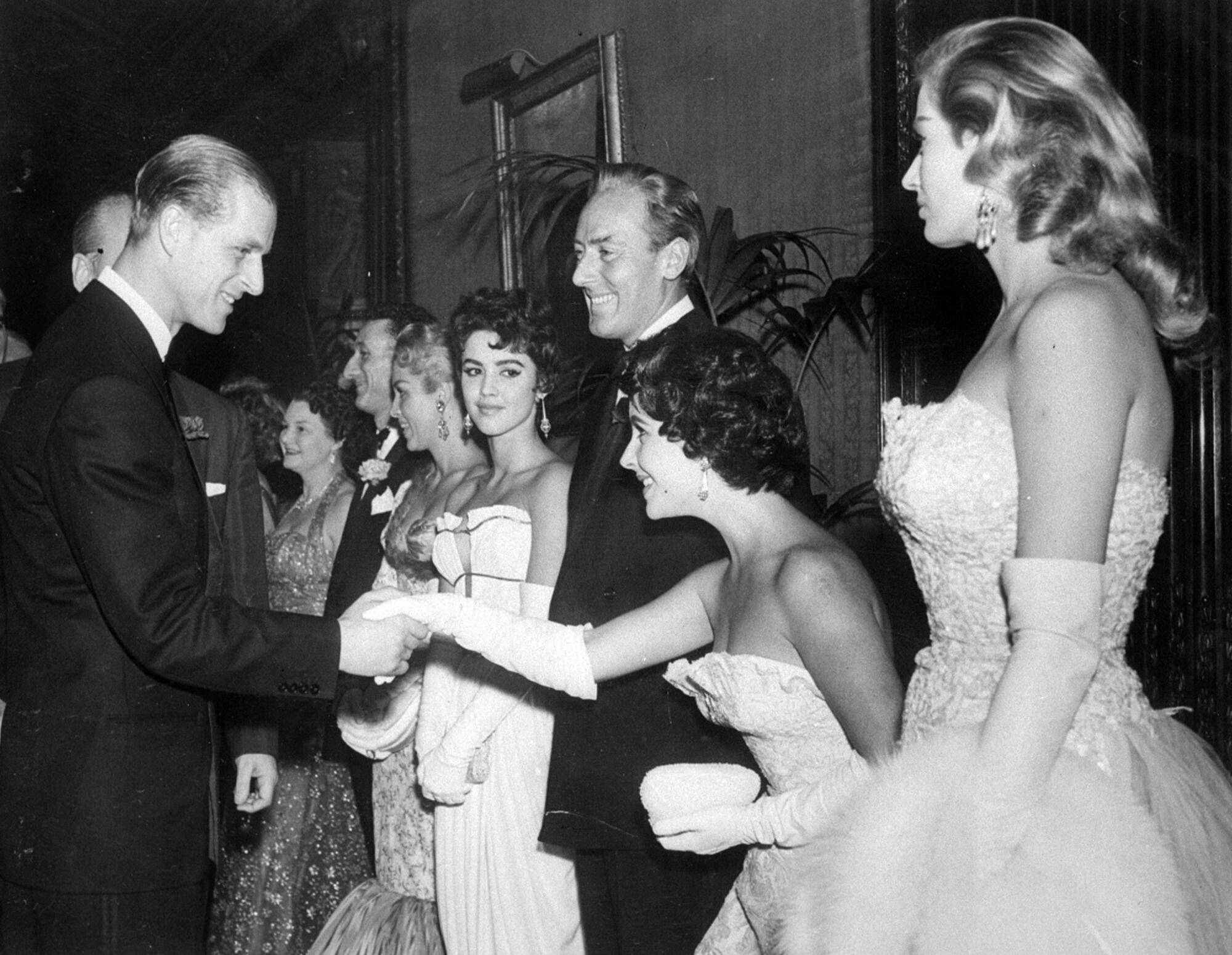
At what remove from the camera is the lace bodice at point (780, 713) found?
196 cm

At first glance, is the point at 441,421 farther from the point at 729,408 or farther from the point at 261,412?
the point at 729,408

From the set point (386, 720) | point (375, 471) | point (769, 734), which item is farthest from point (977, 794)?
point (375, 471)

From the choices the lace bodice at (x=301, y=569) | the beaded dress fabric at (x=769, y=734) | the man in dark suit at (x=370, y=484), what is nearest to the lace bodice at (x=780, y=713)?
the beaded dress fabric at (x=769, y=734)

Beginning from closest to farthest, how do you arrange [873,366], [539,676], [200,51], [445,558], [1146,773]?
1. [1146,773]
2. [539,676]
3. [445,558]
4. [873,366]
5. [200,51]

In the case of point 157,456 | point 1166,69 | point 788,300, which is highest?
point 1166,69

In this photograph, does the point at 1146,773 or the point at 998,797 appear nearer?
the point at 998,797

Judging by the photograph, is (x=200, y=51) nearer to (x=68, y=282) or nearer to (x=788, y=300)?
(x=68, y=282)

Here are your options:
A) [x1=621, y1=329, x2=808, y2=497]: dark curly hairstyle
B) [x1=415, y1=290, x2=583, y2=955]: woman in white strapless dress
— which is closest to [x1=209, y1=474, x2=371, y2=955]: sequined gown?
[x1=415, y1=290, x2=583, y2=955]: woman in white strapless dress

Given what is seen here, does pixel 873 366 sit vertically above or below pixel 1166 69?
below

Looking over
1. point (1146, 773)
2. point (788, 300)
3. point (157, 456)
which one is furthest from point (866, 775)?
point (788, 300)

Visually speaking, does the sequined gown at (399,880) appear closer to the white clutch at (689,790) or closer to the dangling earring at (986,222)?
the white clutch at (689,790)

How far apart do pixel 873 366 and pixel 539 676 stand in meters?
1.74

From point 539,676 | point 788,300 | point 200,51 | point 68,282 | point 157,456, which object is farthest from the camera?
point 68,282

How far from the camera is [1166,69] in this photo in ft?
8.45
